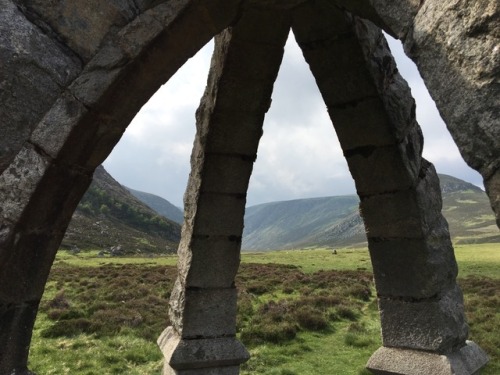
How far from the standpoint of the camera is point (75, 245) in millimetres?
63906

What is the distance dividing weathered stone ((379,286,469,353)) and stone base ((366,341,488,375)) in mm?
77

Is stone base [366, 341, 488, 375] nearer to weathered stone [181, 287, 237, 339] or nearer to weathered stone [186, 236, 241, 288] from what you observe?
weathered stone [181, 287, 237, 339]

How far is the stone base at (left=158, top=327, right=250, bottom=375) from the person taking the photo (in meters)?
5.44

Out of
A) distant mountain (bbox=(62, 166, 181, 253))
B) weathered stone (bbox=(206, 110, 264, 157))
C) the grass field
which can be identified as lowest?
the grass field

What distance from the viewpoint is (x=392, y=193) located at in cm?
527

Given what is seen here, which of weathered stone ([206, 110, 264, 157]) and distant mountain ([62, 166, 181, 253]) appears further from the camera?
distant mountain ([62, 166, 181, 253])

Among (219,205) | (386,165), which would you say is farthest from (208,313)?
(386,165)

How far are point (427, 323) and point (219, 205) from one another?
3.04m

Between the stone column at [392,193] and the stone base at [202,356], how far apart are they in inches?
72.4

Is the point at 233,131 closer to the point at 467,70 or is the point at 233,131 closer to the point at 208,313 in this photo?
the point at 208,313

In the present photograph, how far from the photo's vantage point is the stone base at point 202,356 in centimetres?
544

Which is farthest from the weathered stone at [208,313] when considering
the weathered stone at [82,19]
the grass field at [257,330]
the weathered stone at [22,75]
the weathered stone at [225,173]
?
the weathered stone at [82,19]

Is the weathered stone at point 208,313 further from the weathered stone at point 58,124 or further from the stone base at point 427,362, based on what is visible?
the weathered stone at point 58,124

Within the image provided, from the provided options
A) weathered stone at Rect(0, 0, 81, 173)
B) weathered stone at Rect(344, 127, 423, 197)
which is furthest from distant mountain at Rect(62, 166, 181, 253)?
weathered stone at Rect(0, 0, 81, 173)
